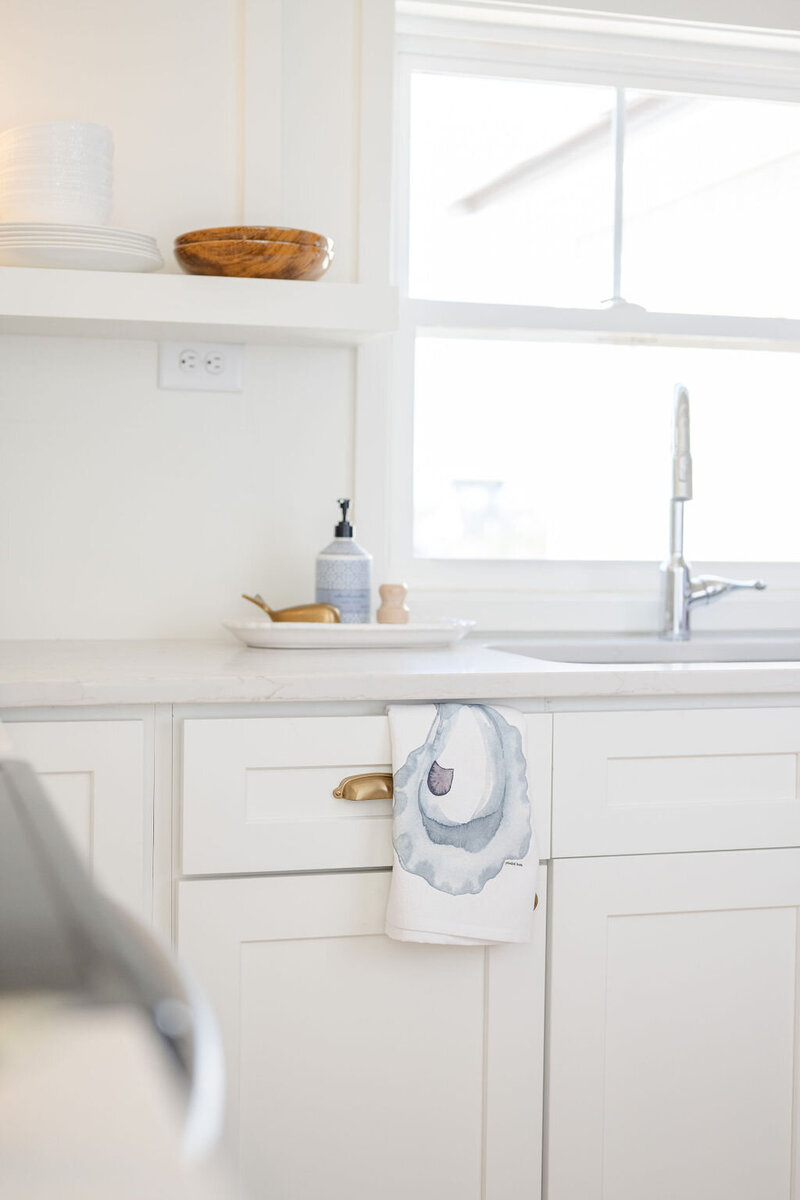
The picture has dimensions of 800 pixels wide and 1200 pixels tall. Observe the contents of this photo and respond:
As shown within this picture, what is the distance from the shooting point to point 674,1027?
1536mm

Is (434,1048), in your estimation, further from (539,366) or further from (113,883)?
(539,366)

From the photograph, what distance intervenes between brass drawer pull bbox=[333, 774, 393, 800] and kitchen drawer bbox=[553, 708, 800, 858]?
0.73 ft

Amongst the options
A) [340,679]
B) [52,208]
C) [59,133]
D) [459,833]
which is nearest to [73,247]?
[52,208]

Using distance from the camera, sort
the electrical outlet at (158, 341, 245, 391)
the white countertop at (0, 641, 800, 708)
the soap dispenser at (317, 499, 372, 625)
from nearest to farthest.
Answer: the white countertop at (0, 641, 800, 708)
the soap dispenser at (317, 499, 372, 625)
the electrical outlet at (158, 341, 245, 391)

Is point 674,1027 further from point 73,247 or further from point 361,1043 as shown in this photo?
point 73,247

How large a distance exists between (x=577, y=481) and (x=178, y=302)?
90 cm

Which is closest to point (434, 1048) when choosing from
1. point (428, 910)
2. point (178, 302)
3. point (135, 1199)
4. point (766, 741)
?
point (428, 910)

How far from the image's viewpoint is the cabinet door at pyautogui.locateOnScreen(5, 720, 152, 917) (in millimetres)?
1392

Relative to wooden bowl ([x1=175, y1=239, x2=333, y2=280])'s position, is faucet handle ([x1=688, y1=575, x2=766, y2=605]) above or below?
below

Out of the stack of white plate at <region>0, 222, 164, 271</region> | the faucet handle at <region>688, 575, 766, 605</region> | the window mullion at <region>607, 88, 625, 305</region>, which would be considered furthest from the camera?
the window mullion at <region>607, 88, 625, 305</region>

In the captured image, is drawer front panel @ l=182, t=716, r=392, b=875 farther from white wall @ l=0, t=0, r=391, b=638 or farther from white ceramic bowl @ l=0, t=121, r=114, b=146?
white ceramic bowl @ l=0, t=121, r=114, b=146

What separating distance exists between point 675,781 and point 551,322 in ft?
3.48

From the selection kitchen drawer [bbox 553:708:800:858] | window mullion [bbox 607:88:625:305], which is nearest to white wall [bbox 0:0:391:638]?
window mullion [bbox 607:88:625:305]

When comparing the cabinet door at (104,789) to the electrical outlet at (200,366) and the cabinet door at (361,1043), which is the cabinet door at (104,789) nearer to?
the cabinet door at (361,1043)
